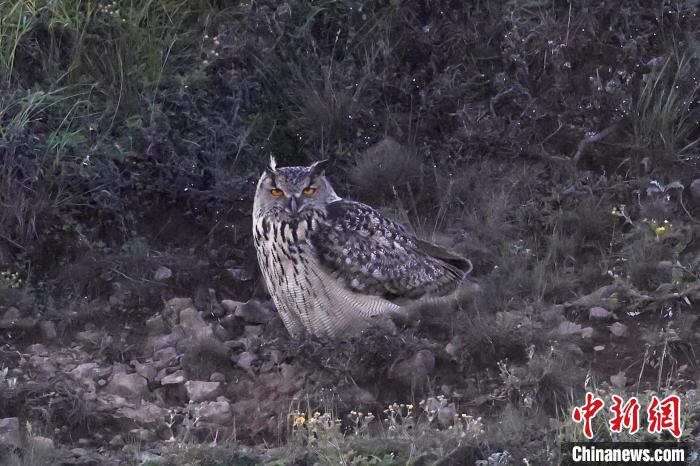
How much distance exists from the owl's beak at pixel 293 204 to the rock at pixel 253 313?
0.66 m

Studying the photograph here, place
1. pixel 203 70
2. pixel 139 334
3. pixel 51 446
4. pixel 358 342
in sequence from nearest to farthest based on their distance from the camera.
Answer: pixel 51 446 → pixel 358 342 → pixel 139 334 → pixel 203 70

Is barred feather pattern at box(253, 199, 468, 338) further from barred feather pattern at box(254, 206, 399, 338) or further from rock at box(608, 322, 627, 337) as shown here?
rock at box(608, 322, 627, 337)

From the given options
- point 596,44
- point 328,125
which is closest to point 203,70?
point 328,125

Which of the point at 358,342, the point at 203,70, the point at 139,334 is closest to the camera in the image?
the point at 358,342

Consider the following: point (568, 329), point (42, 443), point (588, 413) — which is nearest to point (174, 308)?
point (42, 443)

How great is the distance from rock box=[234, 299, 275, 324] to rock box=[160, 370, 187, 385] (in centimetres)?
67

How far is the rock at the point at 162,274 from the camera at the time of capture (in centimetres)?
650

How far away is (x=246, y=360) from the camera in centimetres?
579

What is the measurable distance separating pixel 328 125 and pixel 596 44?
1.70 m

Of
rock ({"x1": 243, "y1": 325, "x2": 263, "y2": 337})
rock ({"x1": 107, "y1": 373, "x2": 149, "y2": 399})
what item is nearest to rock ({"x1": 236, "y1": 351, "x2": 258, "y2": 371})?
rock ({"x1": 243, "y1": 325, "x2": 263, "y2": 337})

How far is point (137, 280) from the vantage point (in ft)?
21.2

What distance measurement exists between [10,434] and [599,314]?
109 inches

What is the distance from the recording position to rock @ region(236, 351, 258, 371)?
576 centimetres

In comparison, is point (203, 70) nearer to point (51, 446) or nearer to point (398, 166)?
point (398, 166)
